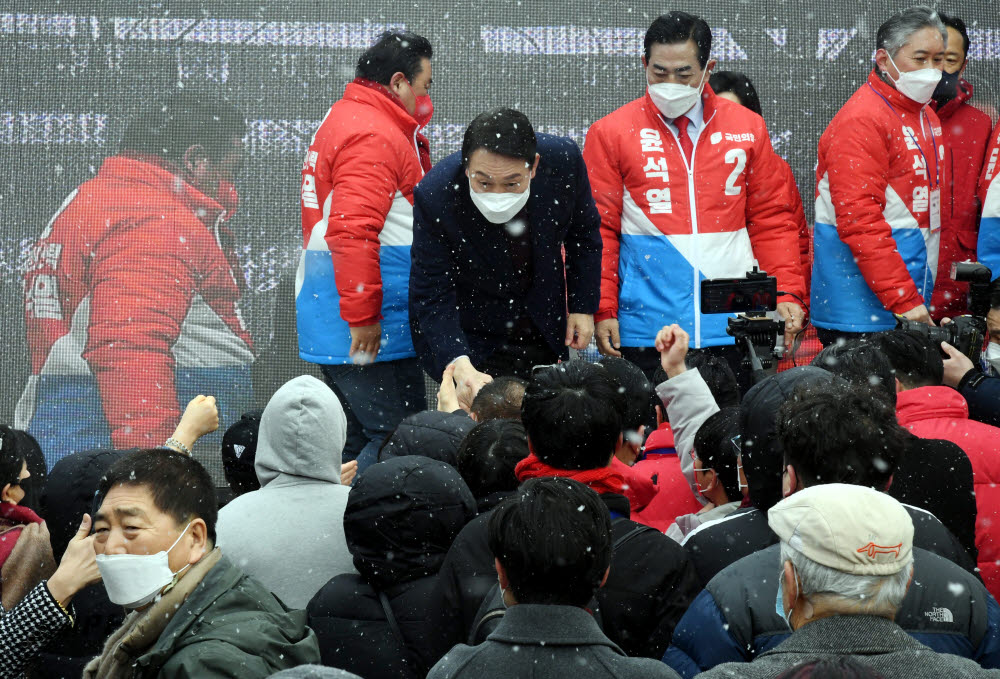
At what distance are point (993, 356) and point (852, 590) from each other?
9.47 feet

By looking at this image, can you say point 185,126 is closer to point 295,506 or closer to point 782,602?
point 295,506

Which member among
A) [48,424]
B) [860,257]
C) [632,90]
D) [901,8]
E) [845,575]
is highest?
[901,8]


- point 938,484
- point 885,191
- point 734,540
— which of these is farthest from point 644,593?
point 885,191

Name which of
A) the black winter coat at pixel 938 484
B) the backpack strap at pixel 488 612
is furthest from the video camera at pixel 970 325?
the backpack strap at pixel 488 612

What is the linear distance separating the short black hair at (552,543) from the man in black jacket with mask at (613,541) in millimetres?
296

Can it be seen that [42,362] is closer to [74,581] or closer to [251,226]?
[251,226]

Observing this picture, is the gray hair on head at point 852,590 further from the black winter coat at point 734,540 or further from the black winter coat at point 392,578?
the black winter coat at point 392,578

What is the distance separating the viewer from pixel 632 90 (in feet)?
19.0

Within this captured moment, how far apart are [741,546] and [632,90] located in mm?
3855

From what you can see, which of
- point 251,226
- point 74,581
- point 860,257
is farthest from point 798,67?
point 74,581

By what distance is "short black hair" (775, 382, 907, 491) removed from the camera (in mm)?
2176

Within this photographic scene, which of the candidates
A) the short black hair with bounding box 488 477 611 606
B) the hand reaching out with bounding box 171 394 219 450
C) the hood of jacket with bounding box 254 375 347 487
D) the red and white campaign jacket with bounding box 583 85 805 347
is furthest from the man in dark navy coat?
the short black hair with bounding box 488 477 611 606

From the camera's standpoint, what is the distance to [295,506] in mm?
2768

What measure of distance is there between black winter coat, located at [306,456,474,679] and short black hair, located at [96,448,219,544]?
0.30 metres
